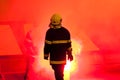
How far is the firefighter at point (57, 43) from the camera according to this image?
661 centimetres

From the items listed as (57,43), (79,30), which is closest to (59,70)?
(57,43)

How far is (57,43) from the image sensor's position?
21.8ft

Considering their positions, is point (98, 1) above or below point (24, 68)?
above

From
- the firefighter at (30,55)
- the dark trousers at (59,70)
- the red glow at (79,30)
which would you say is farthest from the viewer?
the red glow at (79,30)

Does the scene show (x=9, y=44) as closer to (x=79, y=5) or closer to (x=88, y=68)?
(x=88, y=68)

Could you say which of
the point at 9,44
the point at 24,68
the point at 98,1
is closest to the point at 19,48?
the point at 9,44

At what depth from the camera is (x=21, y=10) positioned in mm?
11828

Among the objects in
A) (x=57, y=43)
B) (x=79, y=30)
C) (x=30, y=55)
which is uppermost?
(x=57, y=43)

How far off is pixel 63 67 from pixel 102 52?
2.66 m

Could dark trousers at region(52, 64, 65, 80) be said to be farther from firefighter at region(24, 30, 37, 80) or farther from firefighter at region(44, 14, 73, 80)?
firefighter at region(24, 30, 37, 80)

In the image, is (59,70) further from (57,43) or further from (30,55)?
(30,55)

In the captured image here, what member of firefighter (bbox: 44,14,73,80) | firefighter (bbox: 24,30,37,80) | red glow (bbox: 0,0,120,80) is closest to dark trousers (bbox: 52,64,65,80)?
firefighter (bbox: 44,14,73,80)

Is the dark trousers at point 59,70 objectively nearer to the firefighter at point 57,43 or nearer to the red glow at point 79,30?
the firefighter at point 57,43

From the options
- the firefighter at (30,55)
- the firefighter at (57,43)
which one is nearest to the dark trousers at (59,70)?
the firefighter at (57,43)
